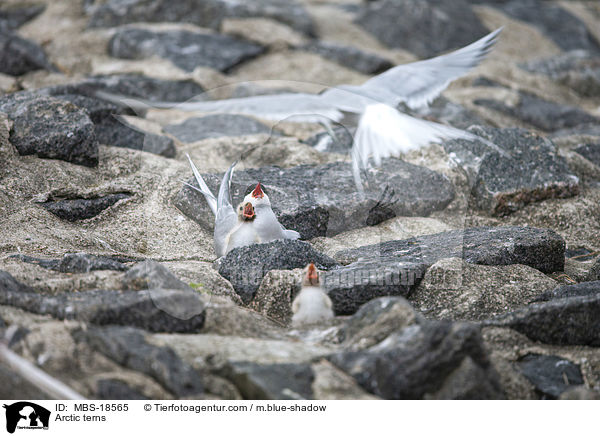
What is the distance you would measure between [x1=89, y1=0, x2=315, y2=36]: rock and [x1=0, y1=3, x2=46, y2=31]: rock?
0.96 meters

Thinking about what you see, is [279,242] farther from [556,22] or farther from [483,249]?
[556,22]

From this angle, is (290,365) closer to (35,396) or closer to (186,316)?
(186,316)

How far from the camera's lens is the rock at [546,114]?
22.9 feet

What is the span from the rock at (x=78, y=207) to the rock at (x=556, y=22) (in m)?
8.61

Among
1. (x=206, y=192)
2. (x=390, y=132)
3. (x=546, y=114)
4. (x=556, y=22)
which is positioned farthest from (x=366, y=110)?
(x=556, y=22)

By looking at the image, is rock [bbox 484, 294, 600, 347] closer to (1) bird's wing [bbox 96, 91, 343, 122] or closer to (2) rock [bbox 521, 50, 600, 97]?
(1) bird's wing [bbox 96, 91, 343, 122]

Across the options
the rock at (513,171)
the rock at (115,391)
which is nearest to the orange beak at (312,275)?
the rock at (115,391)

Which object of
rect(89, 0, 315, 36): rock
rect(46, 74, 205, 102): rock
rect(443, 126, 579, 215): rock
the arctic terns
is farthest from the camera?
rect(89, 0, 315, 36): rock

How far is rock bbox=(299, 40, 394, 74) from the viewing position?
7969 millimetres

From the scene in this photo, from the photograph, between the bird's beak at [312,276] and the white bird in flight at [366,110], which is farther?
the white bird in flight at [366,110]

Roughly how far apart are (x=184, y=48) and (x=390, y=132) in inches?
209

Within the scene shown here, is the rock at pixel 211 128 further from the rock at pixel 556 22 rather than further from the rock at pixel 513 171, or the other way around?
the rock at pixel 556 22

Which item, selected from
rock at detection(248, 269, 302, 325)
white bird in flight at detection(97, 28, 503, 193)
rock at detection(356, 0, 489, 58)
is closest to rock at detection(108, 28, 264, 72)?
rock at detection(356, 0, 489, 58)

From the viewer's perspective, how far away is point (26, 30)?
8.74 m
